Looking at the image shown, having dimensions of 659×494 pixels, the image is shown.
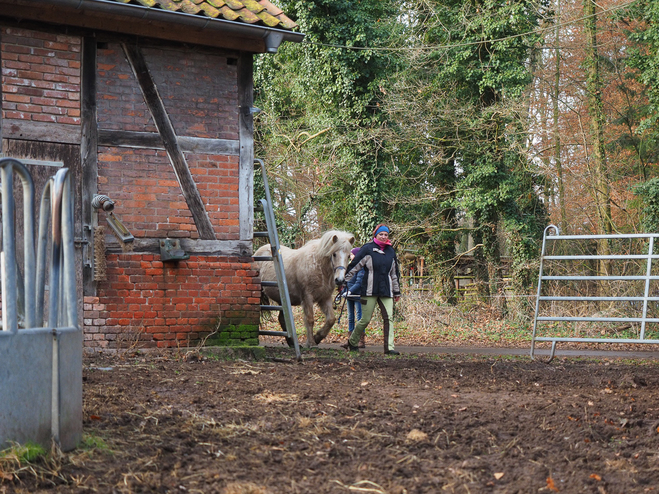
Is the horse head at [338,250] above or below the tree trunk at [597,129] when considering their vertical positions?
below

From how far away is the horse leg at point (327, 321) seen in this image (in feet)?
37.4

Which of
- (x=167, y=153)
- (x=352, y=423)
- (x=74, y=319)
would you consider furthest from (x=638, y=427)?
(x=167, y=153)

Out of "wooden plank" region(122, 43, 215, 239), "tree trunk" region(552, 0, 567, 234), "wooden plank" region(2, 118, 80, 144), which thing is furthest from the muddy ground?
"tree trunk" region(552, 0, 567, 234)

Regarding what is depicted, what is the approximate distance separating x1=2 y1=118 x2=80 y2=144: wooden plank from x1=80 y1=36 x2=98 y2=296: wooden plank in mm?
124

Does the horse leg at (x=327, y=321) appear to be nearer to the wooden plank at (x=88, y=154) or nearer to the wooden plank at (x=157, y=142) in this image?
the wooden plank at (x=157, y=142)

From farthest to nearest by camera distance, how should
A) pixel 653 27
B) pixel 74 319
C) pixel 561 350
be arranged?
pixel 653 27 → pixel 561 350 → pixel 74 319

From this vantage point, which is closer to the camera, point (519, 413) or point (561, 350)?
point (519, 413)

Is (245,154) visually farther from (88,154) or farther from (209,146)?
(88,154)

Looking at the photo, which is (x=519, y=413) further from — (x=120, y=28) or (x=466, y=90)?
(x=466, y=90)

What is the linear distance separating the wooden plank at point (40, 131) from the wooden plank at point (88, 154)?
0.12 meters

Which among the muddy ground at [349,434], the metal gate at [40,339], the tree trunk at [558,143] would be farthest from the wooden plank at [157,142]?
the tree trunk at [558,143]

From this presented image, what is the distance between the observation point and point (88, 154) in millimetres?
8398

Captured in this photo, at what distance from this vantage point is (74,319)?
13.5ft

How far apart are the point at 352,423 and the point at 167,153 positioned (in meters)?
5.03
